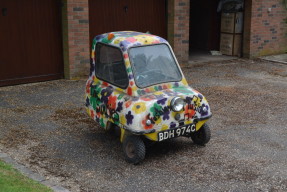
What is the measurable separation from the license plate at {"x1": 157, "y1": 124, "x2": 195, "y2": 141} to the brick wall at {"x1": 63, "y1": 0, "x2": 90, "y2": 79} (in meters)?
5.89

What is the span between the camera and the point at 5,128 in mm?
7887

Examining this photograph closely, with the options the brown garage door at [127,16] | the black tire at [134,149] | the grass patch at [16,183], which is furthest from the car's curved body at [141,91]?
the brown garage door at [127,16]

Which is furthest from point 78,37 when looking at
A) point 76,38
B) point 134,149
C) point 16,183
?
point 16,183

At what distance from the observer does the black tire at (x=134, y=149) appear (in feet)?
20.7

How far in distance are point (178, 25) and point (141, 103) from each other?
7.94 metres

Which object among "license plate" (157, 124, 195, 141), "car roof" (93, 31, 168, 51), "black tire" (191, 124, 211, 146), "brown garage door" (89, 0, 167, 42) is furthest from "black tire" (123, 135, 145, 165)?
"brown garage door" (89, 0, 167, 42)

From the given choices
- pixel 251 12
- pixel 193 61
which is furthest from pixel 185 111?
pixel 251 12

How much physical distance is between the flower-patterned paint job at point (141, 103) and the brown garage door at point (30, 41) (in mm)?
4669

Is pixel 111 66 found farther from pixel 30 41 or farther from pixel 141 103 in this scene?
pixel 30 41

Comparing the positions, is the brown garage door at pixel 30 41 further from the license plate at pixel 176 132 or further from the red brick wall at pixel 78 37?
the license plate at pixel 176 132

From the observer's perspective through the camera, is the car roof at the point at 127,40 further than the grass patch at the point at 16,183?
Yes

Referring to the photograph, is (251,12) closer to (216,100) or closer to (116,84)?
(216,100)

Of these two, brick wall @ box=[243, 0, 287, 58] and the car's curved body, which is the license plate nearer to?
the car's curved body

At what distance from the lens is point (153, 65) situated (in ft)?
22.3
